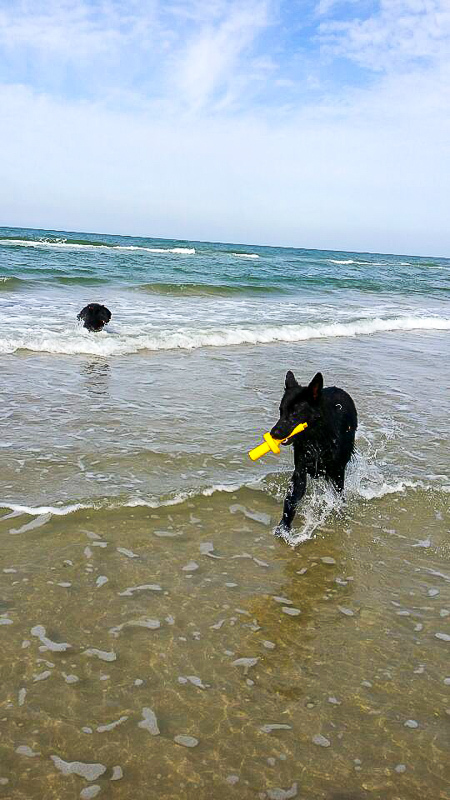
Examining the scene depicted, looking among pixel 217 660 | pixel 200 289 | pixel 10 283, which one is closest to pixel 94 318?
pixel 10 283

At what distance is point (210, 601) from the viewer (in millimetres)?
3916

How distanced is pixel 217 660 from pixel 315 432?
232 centimetres

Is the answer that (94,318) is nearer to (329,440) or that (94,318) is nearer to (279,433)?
(329,440)

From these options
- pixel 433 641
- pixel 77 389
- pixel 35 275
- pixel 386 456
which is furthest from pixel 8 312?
pixel 433 641

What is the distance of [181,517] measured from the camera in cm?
504

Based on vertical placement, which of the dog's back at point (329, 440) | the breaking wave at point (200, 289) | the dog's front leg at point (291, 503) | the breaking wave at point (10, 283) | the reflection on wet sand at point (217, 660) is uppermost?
the breaking wave at point (200, 289)

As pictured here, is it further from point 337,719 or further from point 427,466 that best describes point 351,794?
point 427,466

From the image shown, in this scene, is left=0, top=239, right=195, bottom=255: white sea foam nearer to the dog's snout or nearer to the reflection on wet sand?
the dog's snout

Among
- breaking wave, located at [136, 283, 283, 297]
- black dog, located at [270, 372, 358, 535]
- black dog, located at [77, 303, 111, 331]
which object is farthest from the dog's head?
breaking wave, located at [136, 283, 283, 297]

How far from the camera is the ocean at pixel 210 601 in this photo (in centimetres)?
272

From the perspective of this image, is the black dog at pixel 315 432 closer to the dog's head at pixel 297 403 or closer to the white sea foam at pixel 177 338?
the dog's head at pixel 297 403

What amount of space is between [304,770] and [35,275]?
78.7 feet

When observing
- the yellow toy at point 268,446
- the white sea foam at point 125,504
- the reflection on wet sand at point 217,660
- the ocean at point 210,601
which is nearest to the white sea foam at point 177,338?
the ocean at point 210,601

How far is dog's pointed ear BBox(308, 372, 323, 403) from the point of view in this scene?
4868 millimetres
